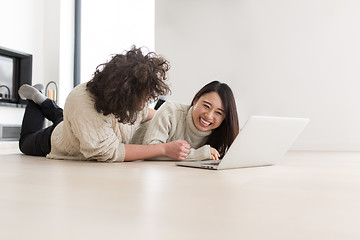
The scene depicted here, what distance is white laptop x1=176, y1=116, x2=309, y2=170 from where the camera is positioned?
5.04 feet

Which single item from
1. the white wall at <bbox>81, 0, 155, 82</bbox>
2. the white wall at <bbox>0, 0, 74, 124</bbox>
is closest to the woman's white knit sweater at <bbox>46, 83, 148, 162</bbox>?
the white wall at <bbox>81, 0, 155, 82</bbox>

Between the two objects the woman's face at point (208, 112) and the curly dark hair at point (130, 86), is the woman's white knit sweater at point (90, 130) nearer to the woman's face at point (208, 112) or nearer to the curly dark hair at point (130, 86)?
the curly dark hair at point (130, 86)

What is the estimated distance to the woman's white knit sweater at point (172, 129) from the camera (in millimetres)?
2078

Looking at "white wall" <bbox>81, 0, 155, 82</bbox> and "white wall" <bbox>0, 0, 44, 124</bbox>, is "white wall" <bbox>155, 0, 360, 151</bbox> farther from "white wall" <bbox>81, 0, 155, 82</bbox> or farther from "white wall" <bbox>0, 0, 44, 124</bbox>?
"white wall" <bbox>0, 0, 44, 124</bbox>

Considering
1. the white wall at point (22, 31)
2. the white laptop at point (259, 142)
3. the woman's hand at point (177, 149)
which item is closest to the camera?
the white laptop at point (259, 142)

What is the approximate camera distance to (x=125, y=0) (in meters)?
5.27

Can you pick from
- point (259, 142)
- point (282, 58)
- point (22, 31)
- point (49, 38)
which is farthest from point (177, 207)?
point (49, 38)

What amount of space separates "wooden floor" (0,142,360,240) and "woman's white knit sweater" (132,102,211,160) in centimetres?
70

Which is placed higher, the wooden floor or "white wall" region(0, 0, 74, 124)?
"white wall" region(0, 0, 74, 124)

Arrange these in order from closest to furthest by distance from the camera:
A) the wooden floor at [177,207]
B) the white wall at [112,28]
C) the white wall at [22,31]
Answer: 1. the wooden floor at [177,207]
2. the white wall at [22,31]
3. the white wall at [112,28]

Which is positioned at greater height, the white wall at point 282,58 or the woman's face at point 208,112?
the white wall at point 282,58

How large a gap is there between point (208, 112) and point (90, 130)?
2.19 ft

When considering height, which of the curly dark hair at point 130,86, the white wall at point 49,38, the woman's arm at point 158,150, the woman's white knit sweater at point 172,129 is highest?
the white wall at point 49,38

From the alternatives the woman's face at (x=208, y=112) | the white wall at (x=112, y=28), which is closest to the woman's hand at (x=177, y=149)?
the woman's face at (x=208, y=112)
